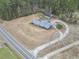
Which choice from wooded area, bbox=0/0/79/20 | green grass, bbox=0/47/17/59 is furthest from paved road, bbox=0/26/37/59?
wooded area, bbox=0/0/79/20

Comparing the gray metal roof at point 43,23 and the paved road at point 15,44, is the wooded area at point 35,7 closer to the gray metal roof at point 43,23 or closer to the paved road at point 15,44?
the gray metal roof at point 43,23

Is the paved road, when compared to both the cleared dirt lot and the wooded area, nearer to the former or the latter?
the cleared dirt lot

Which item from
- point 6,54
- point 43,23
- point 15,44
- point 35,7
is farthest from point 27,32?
point 35,7

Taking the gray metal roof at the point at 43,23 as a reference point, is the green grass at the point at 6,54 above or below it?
below

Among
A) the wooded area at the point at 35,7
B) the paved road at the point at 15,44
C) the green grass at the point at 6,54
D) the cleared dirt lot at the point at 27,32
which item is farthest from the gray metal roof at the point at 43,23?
the green grass at the point at 6,54

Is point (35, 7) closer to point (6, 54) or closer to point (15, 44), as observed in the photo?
point (15, 44)

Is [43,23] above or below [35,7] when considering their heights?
below

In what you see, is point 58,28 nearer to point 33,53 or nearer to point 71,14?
point 71,14
